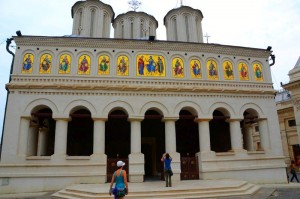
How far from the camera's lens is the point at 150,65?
16484mm

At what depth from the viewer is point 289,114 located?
3084cm

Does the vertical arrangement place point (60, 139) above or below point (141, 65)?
below

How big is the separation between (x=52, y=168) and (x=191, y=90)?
9.46 m

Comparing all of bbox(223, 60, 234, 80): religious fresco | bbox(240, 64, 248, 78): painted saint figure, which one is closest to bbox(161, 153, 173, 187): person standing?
bbox(223, 60, 234, 80): religious fresco

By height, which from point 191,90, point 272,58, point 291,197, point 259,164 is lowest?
point 291,197

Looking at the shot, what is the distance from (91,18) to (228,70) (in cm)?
1150

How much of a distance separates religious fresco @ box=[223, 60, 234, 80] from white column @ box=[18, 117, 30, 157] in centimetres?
1292

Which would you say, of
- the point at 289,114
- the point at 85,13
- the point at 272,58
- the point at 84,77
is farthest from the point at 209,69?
the point at 289,114

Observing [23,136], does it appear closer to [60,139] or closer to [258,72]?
[60,139]

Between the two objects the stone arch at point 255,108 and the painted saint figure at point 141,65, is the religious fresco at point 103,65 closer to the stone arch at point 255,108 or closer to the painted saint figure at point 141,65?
the painted saint figure at point 141,65

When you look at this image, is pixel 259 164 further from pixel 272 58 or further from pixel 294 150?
pixel 294 150

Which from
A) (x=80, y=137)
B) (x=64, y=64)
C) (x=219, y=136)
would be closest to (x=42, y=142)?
(x=80, y=137)

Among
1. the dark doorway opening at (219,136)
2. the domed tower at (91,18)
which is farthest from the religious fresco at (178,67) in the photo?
the domed tower at (91,18)

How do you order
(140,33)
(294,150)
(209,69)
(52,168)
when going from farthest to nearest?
(294,150) → (140,33) → (209,69) → (52,168)
